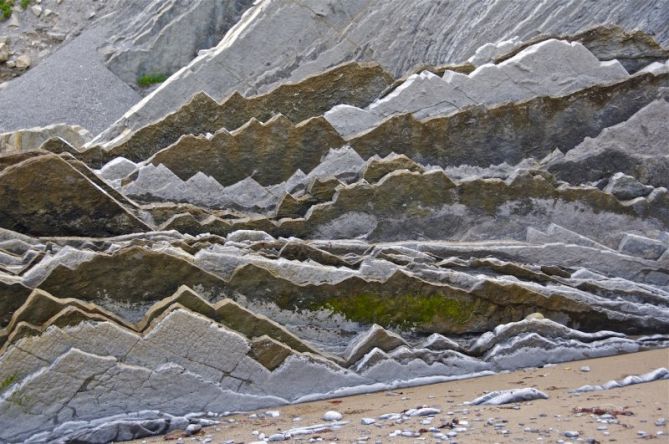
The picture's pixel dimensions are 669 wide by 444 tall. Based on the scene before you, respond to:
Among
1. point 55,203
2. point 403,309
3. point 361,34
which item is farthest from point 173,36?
point 403,309

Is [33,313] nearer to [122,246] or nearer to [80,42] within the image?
[122,246]

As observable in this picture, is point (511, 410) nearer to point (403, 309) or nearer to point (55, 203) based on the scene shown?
point (403, 309)

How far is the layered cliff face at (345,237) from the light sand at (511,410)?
0.29m

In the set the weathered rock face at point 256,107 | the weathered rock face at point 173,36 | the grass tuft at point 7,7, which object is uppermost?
the grass tuft at point 7,7

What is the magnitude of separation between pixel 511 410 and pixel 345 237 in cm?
380

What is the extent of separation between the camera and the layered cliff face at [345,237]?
25.6 ft

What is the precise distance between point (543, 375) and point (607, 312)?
1590 mm

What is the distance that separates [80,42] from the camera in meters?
20.0

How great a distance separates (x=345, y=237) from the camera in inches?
412

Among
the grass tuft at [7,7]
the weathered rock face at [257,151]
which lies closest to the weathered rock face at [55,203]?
the weathered rock face at [257,151]

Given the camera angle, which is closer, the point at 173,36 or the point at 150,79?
the point at 173,36

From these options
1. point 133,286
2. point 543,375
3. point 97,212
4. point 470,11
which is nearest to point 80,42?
point 470,11

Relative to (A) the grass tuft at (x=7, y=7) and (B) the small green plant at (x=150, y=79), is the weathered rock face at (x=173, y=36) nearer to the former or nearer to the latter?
(B) the small green plant at (x=150, y=79)

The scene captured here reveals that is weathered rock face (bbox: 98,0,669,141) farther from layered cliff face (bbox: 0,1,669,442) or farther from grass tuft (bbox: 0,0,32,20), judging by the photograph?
grass tuft (bbox: 0,0,32,20)
